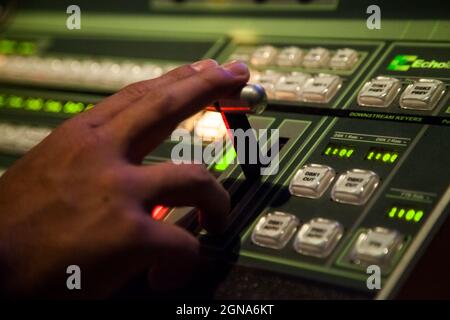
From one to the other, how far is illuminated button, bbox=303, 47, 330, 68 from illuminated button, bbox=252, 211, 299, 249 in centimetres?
34

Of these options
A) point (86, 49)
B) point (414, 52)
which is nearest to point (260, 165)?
point (414, 52)

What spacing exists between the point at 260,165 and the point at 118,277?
0.97ft

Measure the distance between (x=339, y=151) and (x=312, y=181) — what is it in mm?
80

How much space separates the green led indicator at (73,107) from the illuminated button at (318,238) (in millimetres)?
610

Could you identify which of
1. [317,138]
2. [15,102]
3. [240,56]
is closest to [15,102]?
[15,102]

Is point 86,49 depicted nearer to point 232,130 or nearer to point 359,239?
point 232,130

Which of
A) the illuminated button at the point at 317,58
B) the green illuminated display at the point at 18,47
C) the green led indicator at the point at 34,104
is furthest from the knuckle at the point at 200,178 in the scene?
the green illuminated display at the point at 18,47

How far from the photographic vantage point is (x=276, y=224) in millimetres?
881

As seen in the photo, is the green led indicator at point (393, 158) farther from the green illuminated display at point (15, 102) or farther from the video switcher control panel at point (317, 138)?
the green illuminated display at point (15, 102)

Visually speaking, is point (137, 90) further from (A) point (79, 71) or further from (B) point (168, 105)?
(A) point (79, 71)

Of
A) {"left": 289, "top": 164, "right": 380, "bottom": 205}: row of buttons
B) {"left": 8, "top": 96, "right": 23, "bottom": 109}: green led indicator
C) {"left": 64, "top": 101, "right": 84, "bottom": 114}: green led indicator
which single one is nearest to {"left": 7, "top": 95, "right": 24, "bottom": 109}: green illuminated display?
{"left": 8, "top": 96, "right": 23, "bottom": 109}: green led indicator

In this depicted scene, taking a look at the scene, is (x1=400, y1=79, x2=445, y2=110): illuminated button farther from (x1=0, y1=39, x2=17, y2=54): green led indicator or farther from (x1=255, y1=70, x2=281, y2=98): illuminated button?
(x1=0, y1=39, x2=17, y2=54): green led indicator

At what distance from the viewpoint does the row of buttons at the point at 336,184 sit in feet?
2.87

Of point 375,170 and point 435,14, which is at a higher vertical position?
point 435,14
